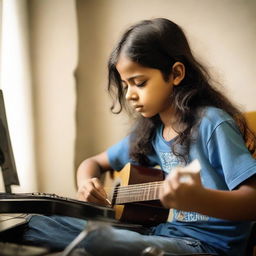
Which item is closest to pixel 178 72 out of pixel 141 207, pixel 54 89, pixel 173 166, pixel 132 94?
pixel 132 94

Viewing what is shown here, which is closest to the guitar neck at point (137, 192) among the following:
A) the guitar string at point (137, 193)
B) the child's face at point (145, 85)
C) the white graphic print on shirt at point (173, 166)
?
the guitar string at point (137, 193)

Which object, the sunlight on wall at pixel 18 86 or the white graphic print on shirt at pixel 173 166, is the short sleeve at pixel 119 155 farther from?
the sunlight on wall at pixel 18 86

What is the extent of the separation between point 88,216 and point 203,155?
373mm

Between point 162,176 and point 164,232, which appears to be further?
point 162,176

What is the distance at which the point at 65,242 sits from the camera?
2.63 ft

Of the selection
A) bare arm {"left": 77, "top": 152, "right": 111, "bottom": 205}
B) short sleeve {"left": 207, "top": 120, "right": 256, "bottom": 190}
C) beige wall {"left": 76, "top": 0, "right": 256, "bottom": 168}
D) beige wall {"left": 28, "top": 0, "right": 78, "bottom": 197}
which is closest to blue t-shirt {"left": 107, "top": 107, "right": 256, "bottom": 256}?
short sleeve {"left": 207, "top": 120, "right": 256, "bottom": 190}

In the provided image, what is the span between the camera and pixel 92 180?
3.70 ft

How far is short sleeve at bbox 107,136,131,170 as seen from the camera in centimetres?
126

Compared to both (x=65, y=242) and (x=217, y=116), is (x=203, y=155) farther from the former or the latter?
(x=65, y=242)

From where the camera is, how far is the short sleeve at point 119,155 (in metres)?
1.26

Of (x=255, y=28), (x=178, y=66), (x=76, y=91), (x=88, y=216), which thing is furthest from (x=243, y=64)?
(x=88, y=216)

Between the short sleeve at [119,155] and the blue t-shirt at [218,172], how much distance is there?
30cm

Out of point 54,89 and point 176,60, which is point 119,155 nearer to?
point 176,60

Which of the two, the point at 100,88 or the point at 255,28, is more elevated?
the point at 255,28
